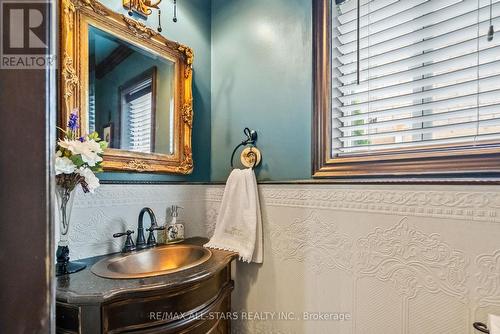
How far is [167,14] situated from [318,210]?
1.35 meters

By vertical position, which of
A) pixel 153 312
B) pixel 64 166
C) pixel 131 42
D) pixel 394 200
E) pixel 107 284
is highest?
pixel 131 42

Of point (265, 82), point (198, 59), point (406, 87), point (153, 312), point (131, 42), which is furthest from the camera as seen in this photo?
point (198, 59)

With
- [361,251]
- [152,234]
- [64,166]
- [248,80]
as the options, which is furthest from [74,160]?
[361,251]

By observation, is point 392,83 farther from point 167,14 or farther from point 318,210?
point 167,14

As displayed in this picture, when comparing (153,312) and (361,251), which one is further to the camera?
(361,251)

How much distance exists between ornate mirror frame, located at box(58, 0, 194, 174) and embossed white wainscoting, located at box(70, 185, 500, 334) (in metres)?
0.15

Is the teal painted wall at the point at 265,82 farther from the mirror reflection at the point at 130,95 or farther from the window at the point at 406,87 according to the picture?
the mirror reflection at the point at 130,95

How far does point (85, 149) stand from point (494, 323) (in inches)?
A: 56.2

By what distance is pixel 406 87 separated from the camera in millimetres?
1093

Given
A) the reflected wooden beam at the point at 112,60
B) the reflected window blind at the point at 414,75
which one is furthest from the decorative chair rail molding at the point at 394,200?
the reflected wooden beam at the point at 112,60

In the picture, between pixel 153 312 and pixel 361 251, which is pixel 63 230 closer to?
pixel 153 312

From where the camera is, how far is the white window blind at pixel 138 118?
131 centimetres

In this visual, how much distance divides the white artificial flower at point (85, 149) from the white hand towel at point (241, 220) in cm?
67

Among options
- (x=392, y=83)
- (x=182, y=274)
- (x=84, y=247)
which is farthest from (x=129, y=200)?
(x=392, y=83)
